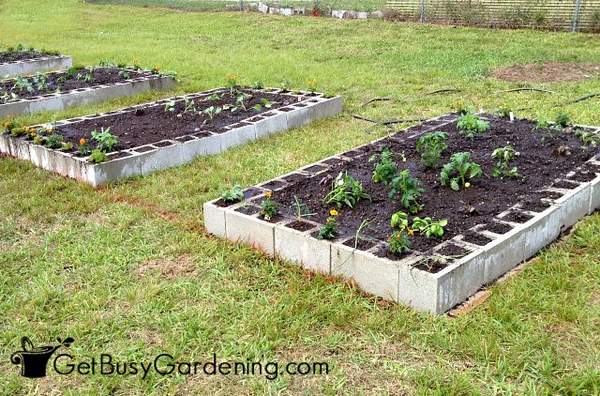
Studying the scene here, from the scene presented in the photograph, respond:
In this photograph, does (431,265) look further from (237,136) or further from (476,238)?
(237,136)

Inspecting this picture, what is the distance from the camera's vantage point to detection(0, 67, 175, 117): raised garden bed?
743 centimetres

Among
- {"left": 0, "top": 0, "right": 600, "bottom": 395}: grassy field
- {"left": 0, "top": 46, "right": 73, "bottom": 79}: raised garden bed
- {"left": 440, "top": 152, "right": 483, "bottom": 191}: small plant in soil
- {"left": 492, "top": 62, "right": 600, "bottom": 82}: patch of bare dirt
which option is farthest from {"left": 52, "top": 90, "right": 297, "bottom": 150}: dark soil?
{"left": 0, "top": 46, "right": 73, "bottom": 79}: raised garden bed

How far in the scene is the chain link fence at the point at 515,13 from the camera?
11.8 meters

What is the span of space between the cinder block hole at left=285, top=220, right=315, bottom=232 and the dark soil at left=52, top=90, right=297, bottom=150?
2324mm

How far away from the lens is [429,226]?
3.42 meters

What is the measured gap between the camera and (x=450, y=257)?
313 cm

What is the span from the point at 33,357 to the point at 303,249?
4.70ft

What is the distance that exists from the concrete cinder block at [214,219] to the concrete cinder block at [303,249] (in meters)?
0.48

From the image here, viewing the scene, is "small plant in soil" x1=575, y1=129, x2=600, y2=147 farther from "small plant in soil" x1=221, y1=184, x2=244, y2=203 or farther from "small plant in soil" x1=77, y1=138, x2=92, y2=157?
"small plant in soil" x1=77, y1=138, x2=92, y2=157

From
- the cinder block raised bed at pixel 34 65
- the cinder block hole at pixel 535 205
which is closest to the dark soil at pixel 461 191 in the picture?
the cinder block hole at pixel 535 205

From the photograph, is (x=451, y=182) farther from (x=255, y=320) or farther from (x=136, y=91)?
(x=136, y=91)

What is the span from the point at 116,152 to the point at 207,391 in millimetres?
3087

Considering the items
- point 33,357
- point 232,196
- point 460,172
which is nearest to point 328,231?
point 232,196

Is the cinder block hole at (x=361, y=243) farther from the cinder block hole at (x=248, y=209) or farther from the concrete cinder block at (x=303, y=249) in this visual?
the cinder block hole at (x=248, y=209)
